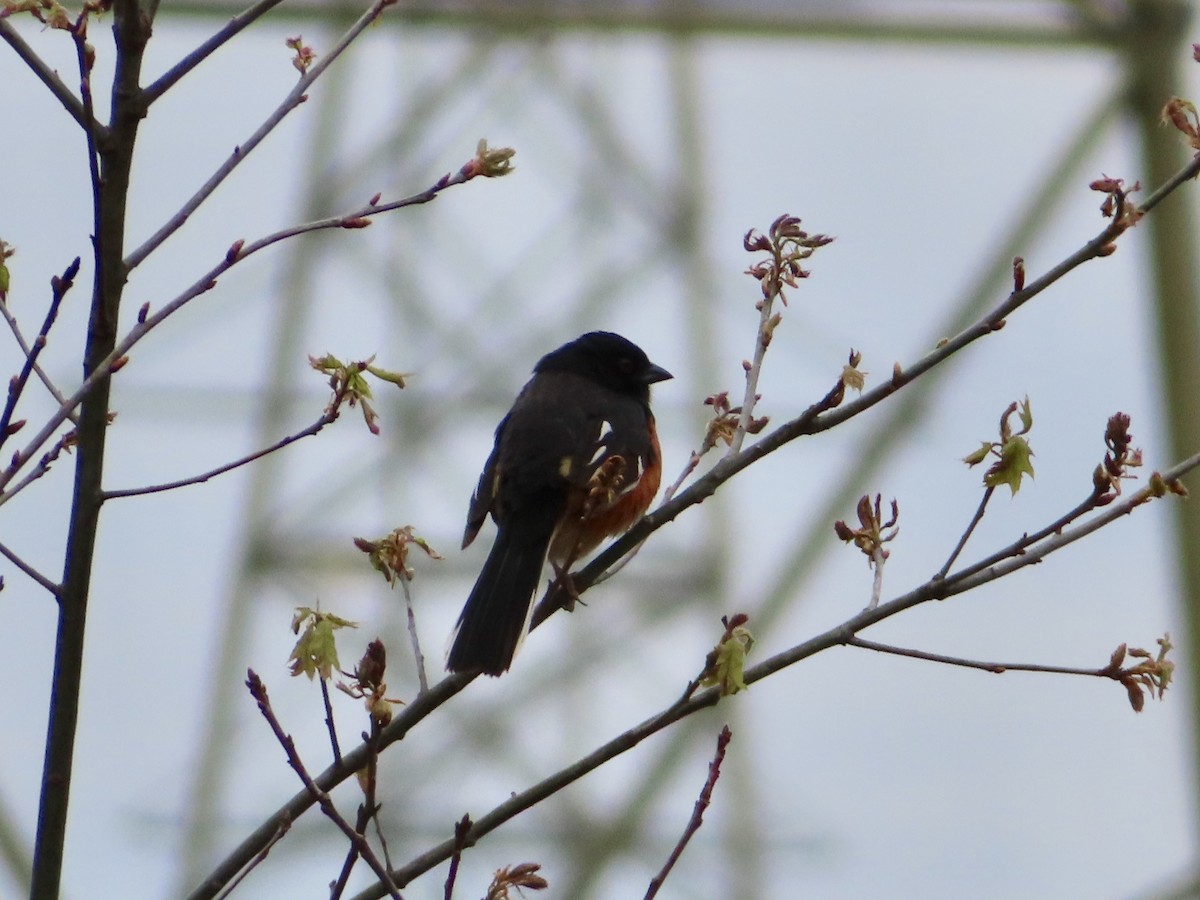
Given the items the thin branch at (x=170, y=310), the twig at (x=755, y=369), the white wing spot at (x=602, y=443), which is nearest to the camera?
the thin branch at (x=170, y=310)

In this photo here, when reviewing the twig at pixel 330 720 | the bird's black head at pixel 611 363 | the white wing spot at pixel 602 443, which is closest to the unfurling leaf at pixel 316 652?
the twig at pixel 330 720

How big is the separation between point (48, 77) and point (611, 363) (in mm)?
3448

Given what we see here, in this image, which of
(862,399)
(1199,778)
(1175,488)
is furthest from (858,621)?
(1199,778)

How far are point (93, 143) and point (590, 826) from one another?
8.51m

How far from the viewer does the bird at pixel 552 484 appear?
3713 millimetres

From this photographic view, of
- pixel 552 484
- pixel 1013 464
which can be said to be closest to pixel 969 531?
pixel 1013 464

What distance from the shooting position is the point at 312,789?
2590 millimetres

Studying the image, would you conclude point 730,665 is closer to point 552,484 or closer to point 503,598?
point 503,598

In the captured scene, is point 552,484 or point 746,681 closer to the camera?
point 746,681

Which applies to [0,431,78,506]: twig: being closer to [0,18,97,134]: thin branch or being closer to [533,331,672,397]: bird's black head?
[0,18,97,134]: thin branch

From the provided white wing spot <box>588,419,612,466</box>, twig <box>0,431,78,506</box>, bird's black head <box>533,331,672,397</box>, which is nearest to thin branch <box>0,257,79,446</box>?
twig <box>0,431,78,506</box>

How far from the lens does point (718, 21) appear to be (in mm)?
9922

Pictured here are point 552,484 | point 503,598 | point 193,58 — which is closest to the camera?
point 193,58

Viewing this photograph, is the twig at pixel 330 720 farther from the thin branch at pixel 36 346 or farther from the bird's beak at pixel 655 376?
the bird's beak at pixel 655 376
